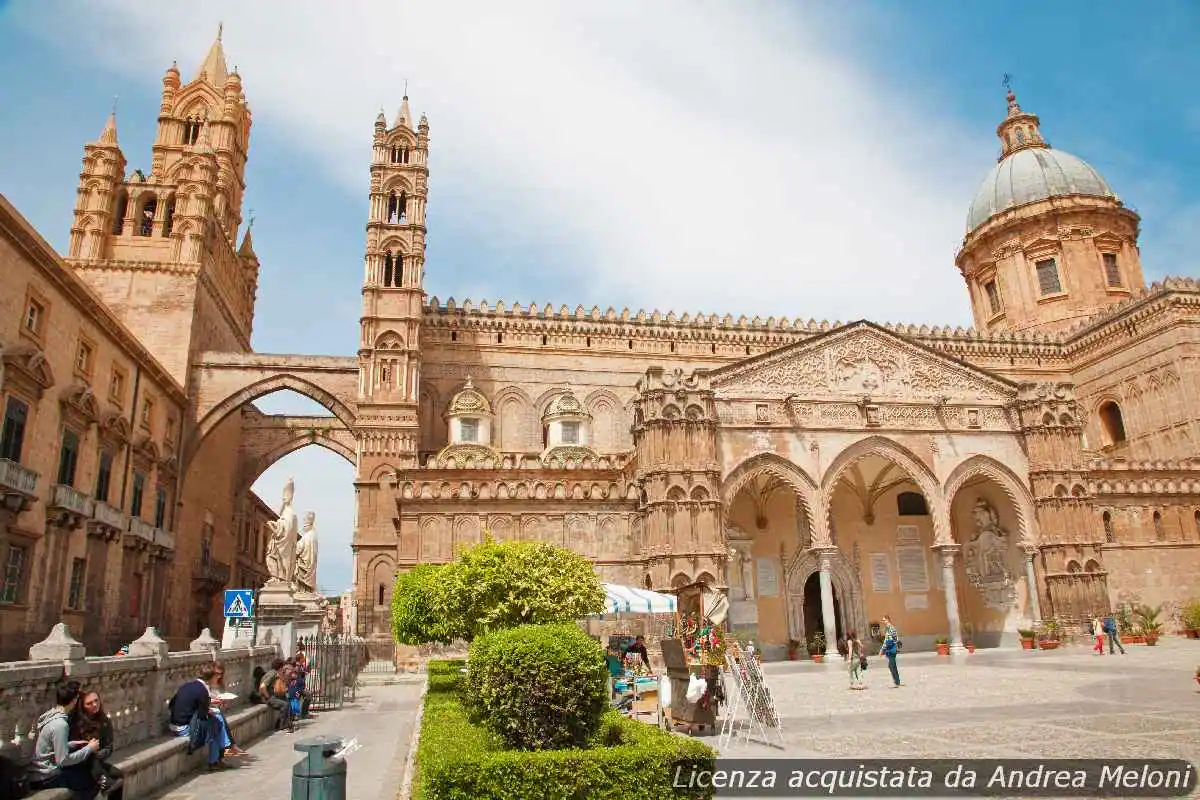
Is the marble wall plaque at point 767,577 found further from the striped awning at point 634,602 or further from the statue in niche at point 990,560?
the striped awning at point 634,602

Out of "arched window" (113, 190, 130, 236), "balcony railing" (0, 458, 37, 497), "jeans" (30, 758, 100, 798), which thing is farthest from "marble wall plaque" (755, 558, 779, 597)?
"arched window" (113, 190, 130, 236)

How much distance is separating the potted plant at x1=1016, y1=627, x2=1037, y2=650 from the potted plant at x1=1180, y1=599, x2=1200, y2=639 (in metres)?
7.27

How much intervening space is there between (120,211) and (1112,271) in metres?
55.6

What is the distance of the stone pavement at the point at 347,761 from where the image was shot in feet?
29.3

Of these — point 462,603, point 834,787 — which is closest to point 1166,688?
point 834,787

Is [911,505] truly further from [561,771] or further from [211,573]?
[211,573]

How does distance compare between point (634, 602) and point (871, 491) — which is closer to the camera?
point (634, 602)

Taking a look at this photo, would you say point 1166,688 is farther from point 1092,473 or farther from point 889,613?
point 1092,473

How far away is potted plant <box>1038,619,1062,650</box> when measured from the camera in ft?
97.1

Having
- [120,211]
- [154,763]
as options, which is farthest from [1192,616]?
[120,211]

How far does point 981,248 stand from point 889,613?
29.1 metres

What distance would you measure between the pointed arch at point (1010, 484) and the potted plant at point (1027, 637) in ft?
10.7

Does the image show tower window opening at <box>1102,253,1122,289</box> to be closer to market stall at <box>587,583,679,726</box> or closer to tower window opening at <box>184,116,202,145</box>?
market stall at <box>587,583,679,726</box>

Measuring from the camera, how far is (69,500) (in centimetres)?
2431
